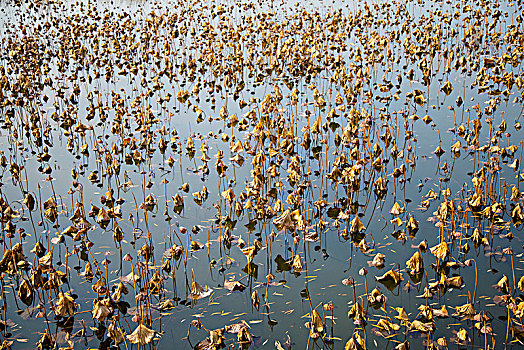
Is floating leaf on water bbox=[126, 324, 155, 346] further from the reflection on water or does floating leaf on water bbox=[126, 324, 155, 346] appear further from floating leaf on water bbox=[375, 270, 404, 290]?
floating leaf on water bbox=[375, 270, 404, 290]

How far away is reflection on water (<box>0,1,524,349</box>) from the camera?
3477 mm

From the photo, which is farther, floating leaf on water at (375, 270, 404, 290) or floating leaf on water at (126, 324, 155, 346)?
floating leaf on water at (375, 270, 404, 290)

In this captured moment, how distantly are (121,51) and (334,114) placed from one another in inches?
205

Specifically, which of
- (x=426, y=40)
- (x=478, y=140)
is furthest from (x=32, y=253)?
(x=426, y=40)

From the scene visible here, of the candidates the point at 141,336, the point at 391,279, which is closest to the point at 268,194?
the point at 391,279

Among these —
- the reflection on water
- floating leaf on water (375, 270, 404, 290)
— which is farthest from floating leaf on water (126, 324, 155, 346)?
floating leaf on water (375, 270, 404, 290)

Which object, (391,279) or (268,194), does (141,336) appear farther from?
(268,194)

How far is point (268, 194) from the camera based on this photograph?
4898mm

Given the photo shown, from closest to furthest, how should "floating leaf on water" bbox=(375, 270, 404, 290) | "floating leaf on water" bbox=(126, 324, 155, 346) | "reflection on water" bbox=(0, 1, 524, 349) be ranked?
"floating leaf on water" bbox=(126, 324, 155, 346) → "reflection on water" bbox=(0, 1, 524, 349) → "floating leaf on water" bbox=(375, 270, 404, 290)

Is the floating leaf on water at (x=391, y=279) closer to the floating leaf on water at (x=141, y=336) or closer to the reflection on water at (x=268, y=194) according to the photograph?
the reflection on water at (x=268, y=194)

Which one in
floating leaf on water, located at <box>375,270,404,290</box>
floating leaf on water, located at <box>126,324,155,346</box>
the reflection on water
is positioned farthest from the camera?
floating leaf on water, located at <box>375,270,404,290</box>

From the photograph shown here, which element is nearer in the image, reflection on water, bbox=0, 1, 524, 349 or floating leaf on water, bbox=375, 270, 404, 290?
reflection on water, bbox=0, 1, 524, 349

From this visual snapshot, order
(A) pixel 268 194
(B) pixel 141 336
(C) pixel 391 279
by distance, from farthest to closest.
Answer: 1. (A) pixel 268 194
2. (C) pixel 391 279
3. (B) pixel 141 336

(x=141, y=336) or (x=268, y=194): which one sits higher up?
(x=268, y=194)
